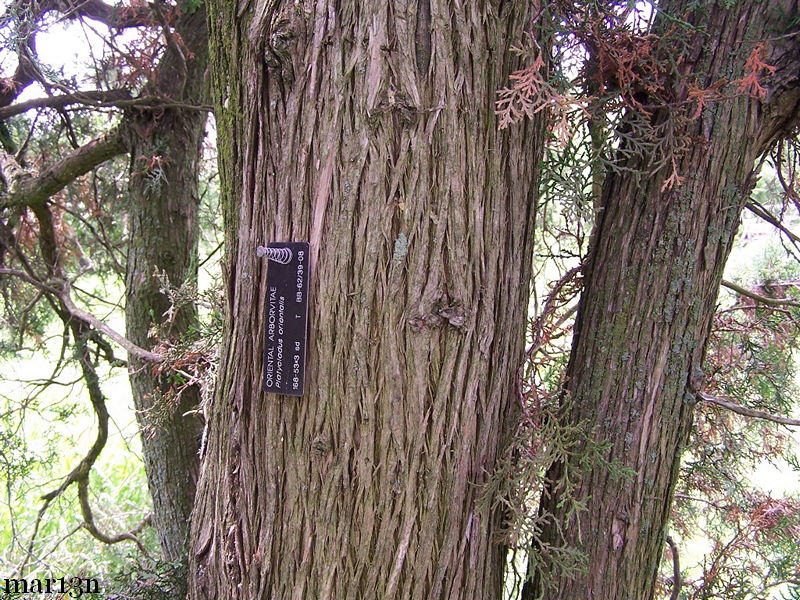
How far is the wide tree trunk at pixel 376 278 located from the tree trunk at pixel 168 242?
1.77m

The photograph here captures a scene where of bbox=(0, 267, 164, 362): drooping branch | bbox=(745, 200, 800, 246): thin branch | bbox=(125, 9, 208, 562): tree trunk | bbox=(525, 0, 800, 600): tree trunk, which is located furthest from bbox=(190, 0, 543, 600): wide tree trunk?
bbox=(125, 9, 208, 562): tree trunk

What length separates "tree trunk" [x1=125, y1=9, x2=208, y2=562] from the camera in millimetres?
3359

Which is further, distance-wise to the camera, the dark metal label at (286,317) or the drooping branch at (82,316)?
the drooping branch at (82,316)

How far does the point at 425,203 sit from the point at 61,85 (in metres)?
2.45

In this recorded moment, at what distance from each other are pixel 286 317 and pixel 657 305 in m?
0.99

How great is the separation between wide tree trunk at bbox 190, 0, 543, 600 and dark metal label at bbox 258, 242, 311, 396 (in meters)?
0.03

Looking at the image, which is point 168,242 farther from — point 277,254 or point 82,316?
point 277,254

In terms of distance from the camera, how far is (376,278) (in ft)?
5.10

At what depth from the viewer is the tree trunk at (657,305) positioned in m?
1.73

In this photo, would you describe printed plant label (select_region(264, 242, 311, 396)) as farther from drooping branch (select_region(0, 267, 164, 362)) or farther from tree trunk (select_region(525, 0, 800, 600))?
drooping branch (select_region(0, 267, 164, 362))

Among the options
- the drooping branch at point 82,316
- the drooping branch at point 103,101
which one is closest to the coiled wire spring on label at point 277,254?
the drooping branch at point 82,316

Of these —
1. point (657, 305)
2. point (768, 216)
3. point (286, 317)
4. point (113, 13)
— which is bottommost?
point (286, 317)

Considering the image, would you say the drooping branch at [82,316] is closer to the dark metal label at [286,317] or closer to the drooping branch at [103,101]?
the drooping branch at [103,101]

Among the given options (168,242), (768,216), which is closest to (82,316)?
(168,242)
